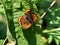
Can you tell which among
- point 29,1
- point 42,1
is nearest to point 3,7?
point 29,1

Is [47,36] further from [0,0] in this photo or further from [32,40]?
[0,0]

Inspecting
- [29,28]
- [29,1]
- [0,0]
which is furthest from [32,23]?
[0,0]

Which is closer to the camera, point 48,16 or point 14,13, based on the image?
point 14,13

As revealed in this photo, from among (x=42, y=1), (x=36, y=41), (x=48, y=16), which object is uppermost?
(x=42, y=1)

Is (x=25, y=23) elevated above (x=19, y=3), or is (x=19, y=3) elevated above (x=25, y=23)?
(x=19, y=3)
